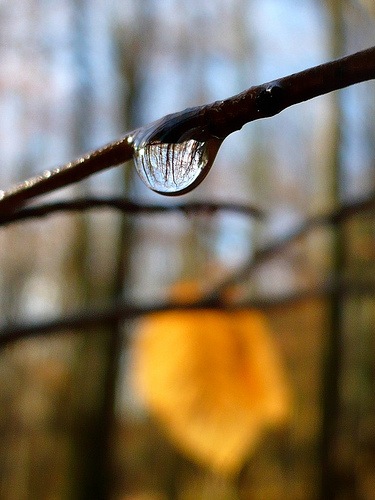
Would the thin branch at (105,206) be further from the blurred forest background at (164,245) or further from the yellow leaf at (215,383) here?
the yellow leaf at (215,383)

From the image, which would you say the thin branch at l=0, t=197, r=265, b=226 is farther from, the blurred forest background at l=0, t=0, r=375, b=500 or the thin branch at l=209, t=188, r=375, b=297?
the blurred forest background at l=0, t=0, r=375, b=500

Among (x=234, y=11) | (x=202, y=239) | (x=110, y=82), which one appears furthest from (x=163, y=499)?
(x=234, y=11)

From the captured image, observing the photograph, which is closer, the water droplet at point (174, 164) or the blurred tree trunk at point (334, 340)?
the water droplet at point (174, 164)

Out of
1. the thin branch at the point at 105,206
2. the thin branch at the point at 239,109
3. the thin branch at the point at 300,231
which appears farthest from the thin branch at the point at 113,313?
the thin branch at the point at 239,109

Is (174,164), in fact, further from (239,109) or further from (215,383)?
(215,383)

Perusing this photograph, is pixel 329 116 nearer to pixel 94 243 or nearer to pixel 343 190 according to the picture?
pixel 343 190

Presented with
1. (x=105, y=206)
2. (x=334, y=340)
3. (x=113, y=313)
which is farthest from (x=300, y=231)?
(x=334, y=340)
